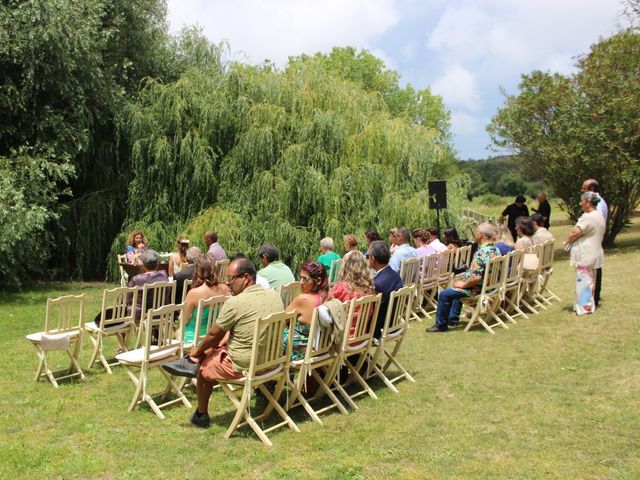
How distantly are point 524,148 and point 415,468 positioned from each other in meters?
20.9

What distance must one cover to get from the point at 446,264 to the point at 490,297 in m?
1.83

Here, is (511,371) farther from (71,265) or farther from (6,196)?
(71,265)

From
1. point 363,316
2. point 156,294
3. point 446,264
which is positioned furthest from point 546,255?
point 156,294

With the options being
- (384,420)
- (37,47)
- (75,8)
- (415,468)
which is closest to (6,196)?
(37,47)

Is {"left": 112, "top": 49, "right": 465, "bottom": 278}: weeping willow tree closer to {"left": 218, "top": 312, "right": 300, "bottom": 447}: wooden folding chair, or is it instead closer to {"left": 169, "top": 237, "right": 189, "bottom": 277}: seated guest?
{"left": 169, "top": 237, "right": 189, "bottom": 277}: seated guest

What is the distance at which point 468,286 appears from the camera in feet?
31.1

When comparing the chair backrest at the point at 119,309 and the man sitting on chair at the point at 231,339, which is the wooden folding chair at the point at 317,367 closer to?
the man sitting on chair at the point at 231,339

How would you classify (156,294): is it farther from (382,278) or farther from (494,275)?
(494,275)

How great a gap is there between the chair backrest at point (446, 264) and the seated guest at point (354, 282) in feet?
13.7

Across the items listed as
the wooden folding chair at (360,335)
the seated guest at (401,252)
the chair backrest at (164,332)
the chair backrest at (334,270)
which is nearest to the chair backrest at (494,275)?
the seated guest at (401,252)

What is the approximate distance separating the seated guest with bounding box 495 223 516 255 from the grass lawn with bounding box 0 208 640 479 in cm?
197

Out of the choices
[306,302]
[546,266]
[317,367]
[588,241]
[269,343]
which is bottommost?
[317,367]

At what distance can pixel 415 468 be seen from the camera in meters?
4.89

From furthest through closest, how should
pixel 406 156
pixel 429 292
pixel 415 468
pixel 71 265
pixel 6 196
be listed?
pixel 71 265, pixel 406 156, pixel 6 196, pixel 429 292, pixel 415 468
